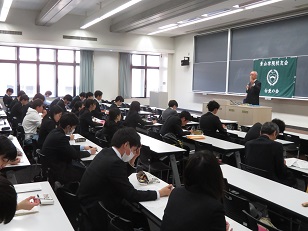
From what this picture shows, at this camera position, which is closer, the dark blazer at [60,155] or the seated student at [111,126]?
the dark blazer at [60,155]

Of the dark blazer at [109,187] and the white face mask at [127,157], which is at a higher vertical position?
the white face mask at [127,157]

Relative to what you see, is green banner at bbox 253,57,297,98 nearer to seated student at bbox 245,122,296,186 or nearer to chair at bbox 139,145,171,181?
chair at bbox 139,145,171,181

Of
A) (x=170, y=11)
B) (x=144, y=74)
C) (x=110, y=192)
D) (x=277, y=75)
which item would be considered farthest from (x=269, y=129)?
(x=144, y=74)

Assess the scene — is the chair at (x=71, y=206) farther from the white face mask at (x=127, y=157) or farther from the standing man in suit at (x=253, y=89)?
the standing man in suit at (x=253, y=89)

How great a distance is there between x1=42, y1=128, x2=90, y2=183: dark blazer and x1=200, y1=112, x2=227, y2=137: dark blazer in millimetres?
2817

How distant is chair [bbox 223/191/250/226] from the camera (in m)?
2.29

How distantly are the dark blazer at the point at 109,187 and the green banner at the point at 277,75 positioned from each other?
26.0ft

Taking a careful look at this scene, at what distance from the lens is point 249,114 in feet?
26.1

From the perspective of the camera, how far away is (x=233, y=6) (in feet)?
27.7

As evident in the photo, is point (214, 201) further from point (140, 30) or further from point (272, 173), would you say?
point (140, 30)

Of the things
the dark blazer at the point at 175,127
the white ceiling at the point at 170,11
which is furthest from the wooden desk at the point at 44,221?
the white ceiling at the point at 170,11

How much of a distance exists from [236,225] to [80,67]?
40.3 ft

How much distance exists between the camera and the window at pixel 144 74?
1506 cm

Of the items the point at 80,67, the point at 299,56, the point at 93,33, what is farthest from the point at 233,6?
the point at 80,67
